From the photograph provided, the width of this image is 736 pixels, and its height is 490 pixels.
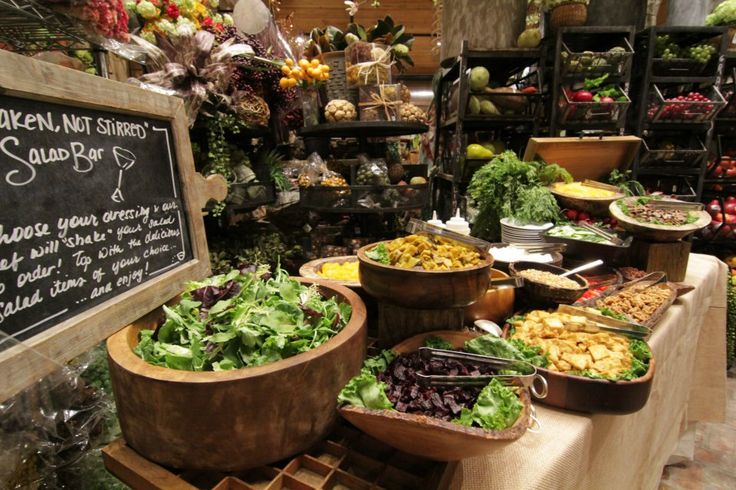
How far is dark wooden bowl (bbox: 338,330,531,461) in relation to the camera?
0.61m

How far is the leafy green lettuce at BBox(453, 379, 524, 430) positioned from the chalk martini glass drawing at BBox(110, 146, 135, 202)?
859 mm

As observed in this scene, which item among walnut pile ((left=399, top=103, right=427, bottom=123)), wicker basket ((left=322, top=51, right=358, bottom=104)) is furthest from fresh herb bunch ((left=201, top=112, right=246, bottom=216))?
walnut pile ((left=399, top=103, right=427, bottom=123))

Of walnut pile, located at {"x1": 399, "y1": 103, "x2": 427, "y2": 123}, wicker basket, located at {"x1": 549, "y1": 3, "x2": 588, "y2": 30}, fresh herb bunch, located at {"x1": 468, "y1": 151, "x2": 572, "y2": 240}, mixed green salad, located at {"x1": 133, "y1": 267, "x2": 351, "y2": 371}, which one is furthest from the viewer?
wicker basket, located at {"x1": 549, "y1": 3, "x2": 588, "y2": 30}

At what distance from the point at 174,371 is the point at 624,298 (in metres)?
1.60

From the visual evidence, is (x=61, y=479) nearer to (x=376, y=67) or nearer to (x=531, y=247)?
(x=531, y=247)

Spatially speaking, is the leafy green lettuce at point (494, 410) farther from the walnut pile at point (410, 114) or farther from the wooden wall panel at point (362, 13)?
the wooden wall panel at point (362, 13)

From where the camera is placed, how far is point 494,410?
693 mm

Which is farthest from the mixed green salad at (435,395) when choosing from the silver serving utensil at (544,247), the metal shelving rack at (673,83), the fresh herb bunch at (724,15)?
the fresh herb bunch at (724,15)

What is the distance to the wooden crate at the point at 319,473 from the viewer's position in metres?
0.67

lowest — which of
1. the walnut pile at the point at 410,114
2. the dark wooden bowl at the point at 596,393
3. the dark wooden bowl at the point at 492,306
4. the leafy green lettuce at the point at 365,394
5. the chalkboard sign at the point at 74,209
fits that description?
the dark wooden bowl at the point at 596,393

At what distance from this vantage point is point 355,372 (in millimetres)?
823

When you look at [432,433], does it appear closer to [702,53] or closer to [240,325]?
[240,325]

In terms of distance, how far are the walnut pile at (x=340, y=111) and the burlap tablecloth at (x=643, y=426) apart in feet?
6.30

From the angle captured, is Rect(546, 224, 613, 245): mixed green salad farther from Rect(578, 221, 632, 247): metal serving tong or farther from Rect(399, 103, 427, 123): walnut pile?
Rect(399, 103, 427, 123): walnut pile
